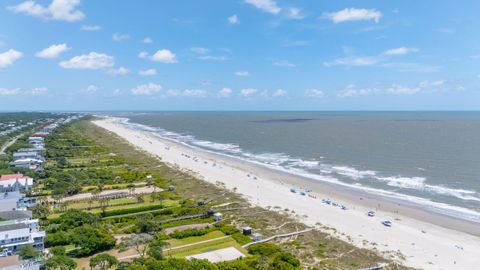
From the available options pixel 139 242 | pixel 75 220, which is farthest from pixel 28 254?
pixel 75 220

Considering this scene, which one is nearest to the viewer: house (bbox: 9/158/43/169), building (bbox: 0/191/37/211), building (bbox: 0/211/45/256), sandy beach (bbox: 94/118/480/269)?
building (bbox: 0/211/45/256)

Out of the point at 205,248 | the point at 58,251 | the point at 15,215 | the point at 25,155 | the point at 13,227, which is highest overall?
the point at 25,155

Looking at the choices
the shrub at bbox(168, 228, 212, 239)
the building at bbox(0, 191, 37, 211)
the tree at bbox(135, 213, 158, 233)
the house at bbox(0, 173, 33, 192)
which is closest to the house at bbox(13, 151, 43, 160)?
the house at bbox(0, 173, 33, 192)

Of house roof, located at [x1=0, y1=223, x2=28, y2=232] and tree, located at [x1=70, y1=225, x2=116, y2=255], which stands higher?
house roof, located at [x1=0, y1=223, x2=28, y2=232]

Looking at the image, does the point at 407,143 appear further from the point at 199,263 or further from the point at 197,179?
the point at 199,263

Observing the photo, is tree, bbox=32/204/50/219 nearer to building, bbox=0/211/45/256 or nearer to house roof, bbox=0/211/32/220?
house roof, bbox=0/211/32/220

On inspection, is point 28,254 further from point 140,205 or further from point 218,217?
point 218,217
